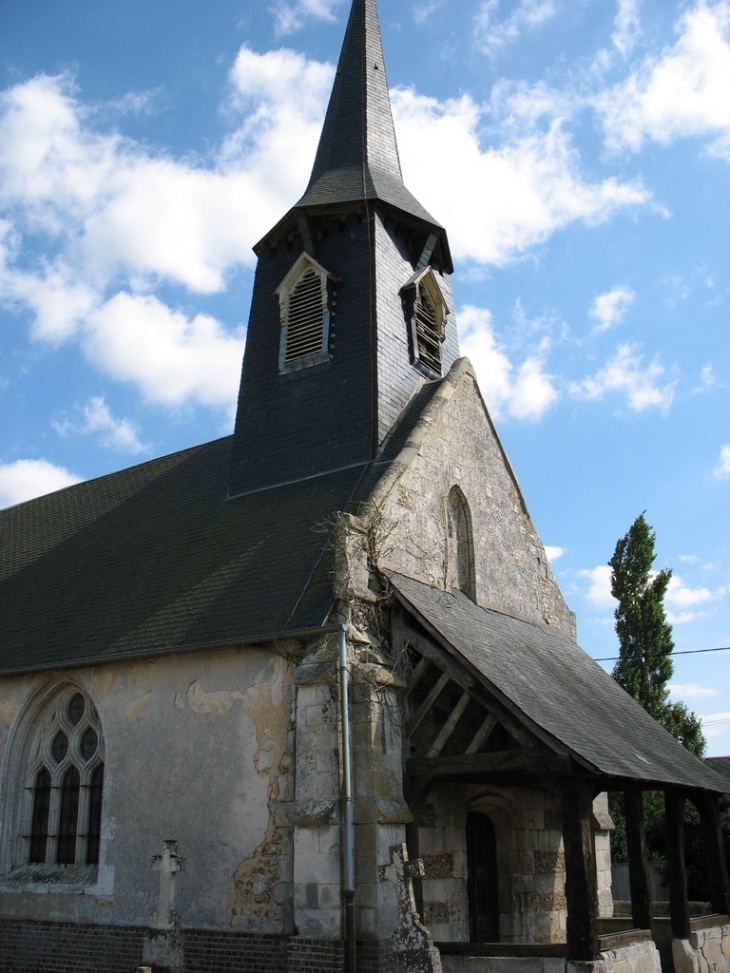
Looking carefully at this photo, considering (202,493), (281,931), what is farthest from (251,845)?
(202,493)

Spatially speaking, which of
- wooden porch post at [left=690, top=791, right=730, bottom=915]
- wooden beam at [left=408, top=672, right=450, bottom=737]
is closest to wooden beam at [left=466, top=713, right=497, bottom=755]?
wooden beam at [left=408, top=672, right=450, bottom=737]

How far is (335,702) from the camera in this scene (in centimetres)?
927

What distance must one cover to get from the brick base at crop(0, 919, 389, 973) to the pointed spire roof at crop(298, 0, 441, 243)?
10.7m

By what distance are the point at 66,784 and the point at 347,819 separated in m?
4.90

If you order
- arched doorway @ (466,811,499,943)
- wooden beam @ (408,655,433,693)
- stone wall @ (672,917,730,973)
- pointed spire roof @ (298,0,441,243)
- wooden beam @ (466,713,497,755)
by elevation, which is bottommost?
stone wall @ (672,917,730,973)

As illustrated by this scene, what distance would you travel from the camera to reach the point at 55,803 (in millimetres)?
11797

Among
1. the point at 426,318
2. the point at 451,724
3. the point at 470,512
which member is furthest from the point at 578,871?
the point at 426,318

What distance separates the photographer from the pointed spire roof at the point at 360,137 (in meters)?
15.1

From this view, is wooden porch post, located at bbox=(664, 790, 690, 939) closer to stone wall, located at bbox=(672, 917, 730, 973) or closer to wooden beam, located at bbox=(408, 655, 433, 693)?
stone wall, located at bbox=(672, 917, 730, 973)

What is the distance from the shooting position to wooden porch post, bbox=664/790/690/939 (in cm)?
1085

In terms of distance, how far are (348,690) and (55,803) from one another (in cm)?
497

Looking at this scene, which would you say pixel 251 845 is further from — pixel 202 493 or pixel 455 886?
pixel 202 493

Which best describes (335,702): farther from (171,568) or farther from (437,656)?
(171,568)

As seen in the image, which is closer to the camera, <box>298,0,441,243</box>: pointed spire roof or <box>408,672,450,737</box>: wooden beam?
<box>408,672,450,737</box>: wooden beam
